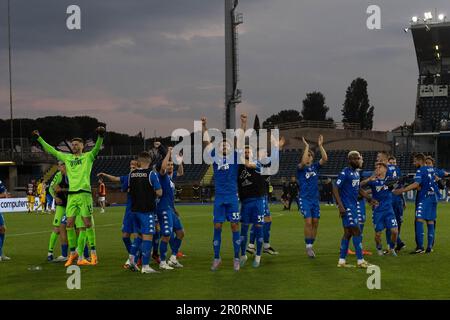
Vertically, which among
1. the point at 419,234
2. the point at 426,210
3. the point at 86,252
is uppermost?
the point at 426,210

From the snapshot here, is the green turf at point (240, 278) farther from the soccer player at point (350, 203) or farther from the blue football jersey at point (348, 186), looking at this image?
the blue football jersey at point (348, 186)

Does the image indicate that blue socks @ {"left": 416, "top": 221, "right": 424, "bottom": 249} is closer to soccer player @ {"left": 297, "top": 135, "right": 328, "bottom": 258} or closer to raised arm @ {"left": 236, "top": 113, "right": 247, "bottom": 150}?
soccer player @ {"left": 297, "top": 135, "right": 328, "bottom": 258}

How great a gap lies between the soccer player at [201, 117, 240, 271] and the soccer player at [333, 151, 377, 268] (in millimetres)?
1989

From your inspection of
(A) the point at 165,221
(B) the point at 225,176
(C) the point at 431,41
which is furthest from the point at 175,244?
(C) the point at 431,41

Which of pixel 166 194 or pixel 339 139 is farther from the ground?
pixel 339 139

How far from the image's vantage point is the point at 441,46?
222ft

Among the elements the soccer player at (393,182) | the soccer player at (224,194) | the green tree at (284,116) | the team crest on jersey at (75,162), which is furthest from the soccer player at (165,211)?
the green tree at (284,116)

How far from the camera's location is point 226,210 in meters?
12.6

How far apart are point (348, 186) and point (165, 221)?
144 inches

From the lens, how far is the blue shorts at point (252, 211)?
13.0 m

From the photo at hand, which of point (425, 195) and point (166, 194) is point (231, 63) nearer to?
point (425, 195)

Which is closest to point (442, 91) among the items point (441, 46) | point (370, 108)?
point (441, 46)
